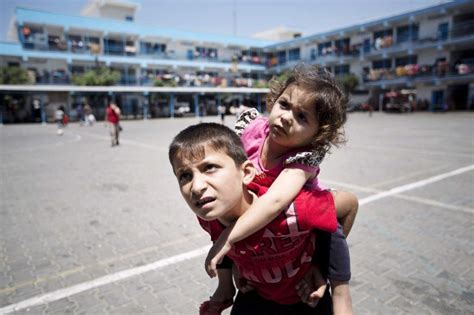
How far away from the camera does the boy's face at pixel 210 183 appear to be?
1188mm

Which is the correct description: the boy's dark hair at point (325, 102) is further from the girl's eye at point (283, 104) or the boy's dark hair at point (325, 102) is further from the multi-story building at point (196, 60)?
the multi-story building at point (196, 60)

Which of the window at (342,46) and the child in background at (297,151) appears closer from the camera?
the child in background at (297,151)

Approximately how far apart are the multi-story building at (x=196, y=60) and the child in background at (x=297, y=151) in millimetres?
32643

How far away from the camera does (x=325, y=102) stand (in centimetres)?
140

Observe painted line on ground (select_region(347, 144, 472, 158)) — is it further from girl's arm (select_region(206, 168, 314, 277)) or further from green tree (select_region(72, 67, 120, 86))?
green tree (select_region(72, 67, 120, 86))

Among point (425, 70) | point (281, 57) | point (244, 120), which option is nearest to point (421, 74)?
point (425, 70)

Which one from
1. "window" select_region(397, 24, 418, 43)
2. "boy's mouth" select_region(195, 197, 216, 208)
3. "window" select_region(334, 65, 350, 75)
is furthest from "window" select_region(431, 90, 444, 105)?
"boy's mouth" select_region(195, 197, 216, 208)

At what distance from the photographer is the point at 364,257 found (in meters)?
3.65

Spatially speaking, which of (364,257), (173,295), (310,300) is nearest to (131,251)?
(173,295)

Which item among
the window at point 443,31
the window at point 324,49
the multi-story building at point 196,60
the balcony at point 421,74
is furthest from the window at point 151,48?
the window at point 443,31

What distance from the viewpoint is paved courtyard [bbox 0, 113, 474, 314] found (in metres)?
2.94

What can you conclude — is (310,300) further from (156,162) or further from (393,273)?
(156,162)

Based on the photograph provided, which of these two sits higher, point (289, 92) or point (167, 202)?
point (289, 92)

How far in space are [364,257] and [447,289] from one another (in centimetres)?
83
